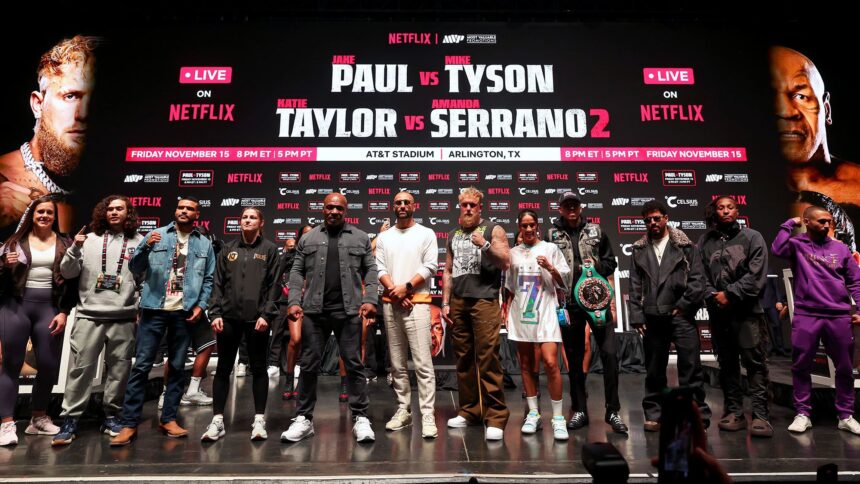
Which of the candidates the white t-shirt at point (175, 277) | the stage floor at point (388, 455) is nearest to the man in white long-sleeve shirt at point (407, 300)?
the stage floor at point (388, 455)

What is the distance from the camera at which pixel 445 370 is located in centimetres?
505

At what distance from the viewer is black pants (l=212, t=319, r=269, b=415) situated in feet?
9.90

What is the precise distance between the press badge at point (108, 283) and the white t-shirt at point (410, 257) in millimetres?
1862

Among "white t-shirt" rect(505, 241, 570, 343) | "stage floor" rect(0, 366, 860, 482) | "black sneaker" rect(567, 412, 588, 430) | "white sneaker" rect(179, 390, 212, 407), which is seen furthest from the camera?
"white sneaker" rect(179, 390, 212, 407)

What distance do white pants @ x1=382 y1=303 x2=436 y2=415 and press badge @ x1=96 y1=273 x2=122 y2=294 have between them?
193 centimetres

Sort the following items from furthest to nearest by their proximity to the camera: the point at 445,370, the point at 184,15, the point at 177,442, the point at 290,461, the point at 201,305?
the point at 184,15 → the point at 445,370 → the point at 201,305 → the point at 177,442 → the point at 290,461

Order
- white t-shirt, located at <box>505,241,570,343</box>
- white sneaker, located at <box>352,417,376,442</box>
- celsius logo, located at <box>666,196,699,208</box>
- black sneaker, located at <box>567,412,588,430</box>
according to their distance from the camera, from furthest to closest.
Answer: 1. celsius logo, located at <box>666,196,699,208</box>
2. black sneaker, located at <box>567,412,588,430</box>
3. white t-shirt, located at <box>505,241,570,343</box>
4. white sneaker, located at <box>352,417,376,442</box>

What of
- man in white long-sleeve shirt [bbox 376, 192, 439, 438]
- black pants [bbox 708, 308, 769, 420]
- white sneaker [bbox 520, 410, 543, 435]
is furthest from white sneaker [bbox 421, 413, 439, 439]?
black pants [bbox 708, 308, 769, 420]

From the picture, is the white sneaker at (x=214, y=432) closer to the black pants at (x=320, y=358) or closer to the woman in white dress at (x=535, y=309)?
the black pants at (x=320, y=358)

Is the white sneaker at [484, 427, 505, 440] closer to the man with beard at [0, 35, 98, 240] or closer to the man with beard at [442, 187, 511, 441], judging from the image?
the man with beard at [442, 187, 511, 441]

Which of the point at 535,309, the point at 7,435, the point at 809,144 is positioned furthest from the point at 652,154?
the point at 7,435

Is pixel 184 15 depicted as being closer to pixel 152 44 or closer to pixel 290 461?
pixel 152 44

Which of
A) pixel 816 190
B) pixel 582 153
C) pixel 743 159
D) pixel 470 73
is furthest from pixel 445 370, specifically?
pixel 816 190

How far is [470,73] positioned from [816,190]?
18.2 feet
